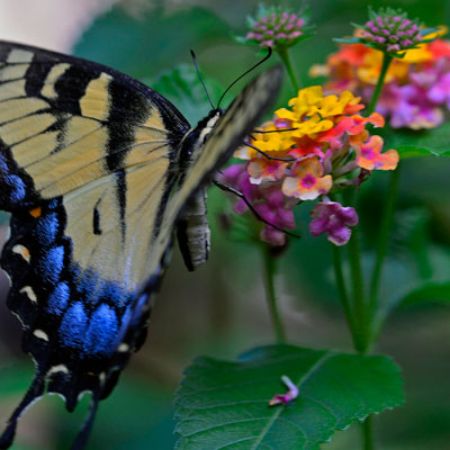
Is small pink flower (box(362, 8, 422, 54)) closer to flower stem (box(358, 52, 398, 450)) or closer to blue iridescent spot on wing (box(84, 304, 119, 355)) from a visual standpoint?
flower stem (box(358, 52, 398, 450))

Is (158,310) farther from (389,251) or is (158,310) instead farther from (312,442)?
(312,442)

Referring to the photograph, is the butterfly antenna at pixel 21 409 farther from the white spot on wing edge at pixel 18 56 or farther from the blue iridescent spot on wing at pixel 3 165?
the white spot on wing edge at pixel 18 56

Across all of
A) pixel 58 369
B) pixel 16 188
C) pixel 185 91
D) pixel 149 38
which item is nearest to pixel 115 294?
pixel 58 369

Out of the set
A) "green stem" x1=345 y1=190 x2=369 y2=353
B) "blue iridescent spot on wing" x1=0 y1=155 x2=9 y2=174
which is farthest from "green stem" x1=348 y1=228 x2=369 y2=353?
"blue iridescent spot on wing" x1=0 y1=155 x2=9 y2=174

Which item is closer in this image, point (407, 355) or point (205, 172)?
point (205, 172)

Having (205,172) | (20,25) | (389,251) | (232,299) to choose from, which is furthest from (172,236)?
(20,25)
